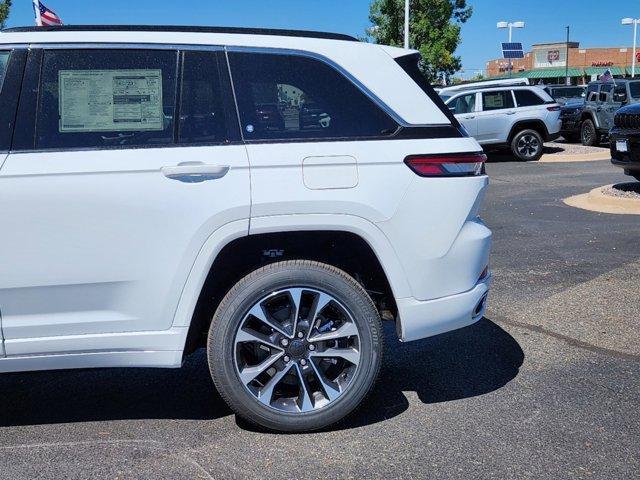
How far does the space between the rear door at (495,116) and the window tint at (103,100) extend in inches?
640

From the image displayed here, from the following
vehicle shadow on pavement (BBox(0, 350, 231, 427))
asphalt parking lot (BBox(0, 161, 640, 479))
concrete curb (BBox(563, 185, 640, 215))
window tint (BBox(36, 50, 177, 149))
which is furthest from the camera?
concrete curb (BBox(563, 185, 640, 215))

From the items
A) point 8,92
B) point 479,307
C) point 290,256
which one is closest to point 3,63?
point 8,92

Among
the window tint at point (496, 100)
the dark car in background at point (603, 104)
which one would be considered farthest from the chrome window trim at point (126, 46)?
the dark car in background at point (603, 104)

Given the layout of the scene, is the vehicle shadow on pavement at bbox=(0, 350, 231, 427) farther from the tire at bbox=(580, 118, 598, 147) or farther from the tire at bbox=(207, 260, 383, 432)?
the tire at bbox=(580, 118, 598, 147)

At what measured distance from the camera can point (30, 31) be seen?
12.2 ft

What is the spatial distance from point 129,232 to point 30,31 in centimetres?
112

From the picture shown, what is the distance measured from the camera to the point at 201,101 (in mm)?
3750

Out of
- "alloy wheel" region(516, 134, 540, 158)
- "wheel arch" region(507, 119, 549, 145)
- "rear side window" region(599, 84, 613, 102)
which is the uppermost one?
"rear side window" region(599, 84, 613, 102)

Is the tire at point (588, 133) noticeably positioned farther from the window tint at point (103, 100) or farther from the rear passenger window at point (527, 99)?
the window tint at point (103, 100)

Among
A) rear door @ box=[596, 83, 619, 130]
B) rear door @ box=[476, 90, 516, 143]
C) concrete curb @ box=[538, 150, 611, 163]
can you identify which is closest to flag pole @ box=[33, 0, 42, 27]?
rear door @ box=[476, 90, 516, 143]

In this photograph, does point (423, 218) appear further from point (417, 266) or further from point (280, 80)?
point (280, 80)

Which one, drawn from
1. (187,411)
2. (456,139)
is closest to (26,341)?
(187,411)

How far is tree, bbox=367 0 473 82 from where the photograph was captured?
33125 millimetres

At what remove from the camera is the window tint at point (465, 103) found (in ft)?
63.5
